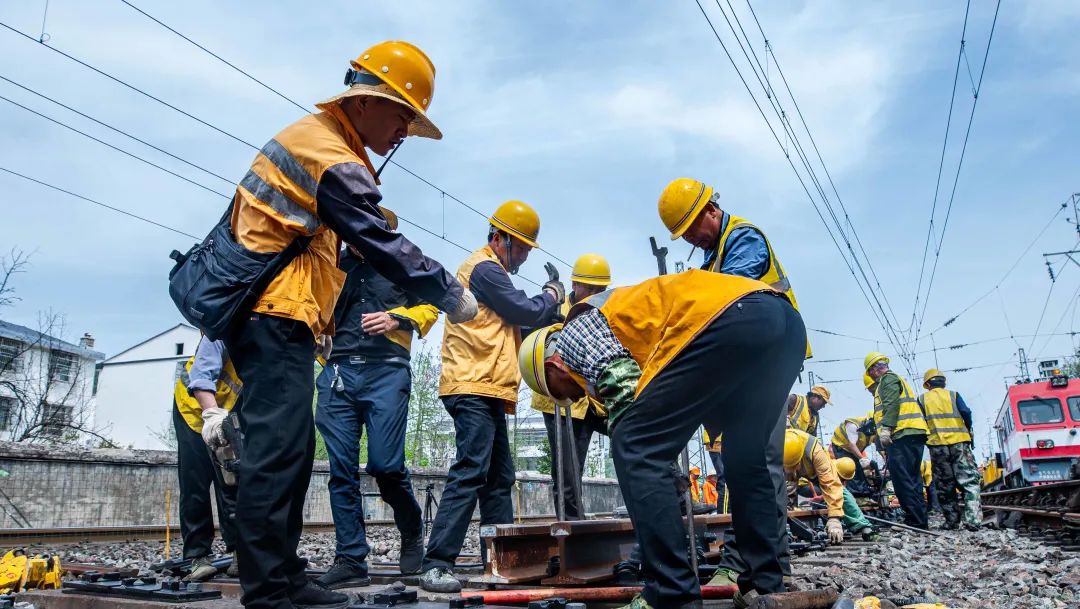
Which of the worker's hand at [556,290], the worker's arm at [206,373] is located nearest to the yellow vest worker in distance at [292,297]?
the worker's arm at [206,373]

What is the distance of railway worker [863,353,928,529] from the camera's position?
9.31m

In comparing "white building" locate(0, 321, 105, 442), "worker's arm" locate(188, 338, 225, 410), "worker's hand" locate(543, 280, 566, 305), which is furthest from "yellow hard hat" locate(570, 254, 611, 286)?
"white building" locate(0, 321, 105, 442)

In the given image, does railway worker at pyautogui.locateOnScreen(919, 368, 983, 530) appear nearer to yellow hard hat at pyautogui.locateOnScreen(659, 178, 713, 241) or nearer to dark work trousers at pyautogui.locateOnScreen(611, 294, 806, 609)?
yellow hard hat at pyautogui.locateOnScreen(659, 178, 713, 241)

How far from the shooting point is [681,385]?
8.55 ft

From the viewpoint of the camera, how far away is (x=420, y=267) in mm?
2717

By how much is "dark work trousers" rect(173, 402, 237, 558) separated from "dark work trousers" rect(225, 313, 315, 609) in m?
1.82

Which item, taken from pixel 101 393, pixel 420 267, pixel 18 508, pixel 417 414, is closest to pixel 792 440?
pixel 420 267

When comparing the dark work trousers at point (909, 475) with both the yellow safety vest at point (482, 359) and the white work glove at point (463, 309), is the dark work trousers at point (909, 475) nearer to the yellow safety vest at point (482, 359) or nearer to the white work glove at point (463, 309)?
the yellow safety vest at point (482, 359)

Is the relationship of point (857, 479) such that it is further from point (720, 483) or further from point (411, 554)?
point (411, 554)

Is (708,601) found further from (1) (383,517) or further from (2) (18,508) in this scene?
(1) (383,517)

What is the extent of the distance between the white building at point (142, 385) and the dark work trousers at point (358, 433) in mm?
47835

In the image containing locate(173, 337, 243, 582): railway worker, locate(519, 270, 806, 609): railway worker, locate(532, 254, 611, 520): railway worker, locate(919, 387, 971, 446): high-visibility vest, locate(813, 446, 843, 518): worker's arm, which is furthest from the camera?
locate(919, 387, 971, 446): high-visibility vest

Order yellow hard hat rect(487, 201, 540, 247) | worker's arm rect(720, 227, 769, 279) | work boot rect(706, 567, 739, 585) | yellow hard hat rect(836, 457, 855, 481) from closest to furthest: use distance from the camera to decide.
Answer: work boot rect(706, 567, 739, 585) < worker's arm rect(720, 227, 769, 279) < yellow hard hat rect(487, 201, 540, 247) < yellow hard hat rect(836, 457, 855, 481)

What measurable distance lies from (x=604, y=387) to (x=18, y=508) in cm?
890
